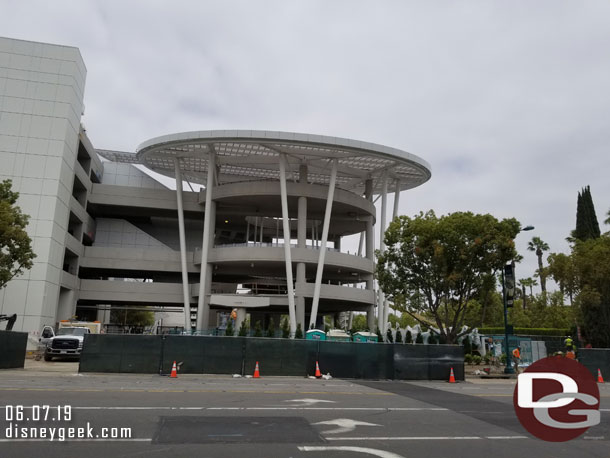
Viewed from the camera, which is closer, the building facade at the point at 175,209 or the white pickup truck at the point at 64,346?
the white pickup truck at the point at 64,346

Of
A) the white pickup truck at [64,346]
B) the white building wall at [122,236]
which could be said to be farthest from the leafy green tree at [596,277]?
the white building wall at [122,236]

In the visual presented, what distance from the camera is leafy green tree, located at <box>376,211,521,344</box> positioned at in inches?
1196

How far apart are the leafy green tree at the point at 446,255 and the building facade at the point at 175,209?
12.0m

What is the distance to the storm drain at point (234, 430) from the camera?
853 cm

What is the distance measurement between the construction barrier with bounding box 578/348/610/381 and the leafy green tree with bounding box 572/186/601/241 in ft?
116

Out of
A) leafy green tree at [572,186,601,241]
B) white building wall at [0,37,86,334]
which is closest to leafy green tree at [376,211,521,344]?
white building wall at [0,37,86,334]

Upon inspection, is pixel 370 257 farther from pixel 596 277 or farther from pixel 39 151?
pixel 39 151

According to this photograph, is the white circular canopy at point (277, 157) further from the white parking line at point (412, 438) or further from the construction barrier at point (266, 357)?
the white parking line at point (412, 438)

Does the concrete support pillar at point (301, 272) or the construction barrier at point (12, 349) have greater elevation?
the concrete support pillar at point (301, 272)

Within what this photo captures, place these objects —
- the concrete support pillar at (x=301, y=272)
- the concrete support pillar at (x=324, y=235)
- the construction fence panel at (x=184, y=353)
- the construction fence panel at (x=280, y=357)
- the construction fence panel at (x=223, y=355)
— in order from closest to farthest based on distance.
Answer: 1. the construction fence panel at (x=184, y=353)
2. the construction fence panel at (x=223, y=355)
3. the construction fence panel at (x=280, y=357)
4. the concrete support pillar at (x=324, y=235)
5. the concrete support pillar at (x=301, y=272)

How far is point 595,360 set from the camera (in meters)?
28.1

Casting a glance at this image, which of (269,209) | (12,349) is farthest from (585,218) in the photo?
(12,349)

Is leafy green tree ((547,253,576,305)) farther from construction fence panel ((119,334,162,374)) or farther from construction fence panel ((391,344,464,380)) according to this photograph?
construction fence panel ((119,334,162,374))

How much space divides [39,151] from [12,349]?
20.0 meters
